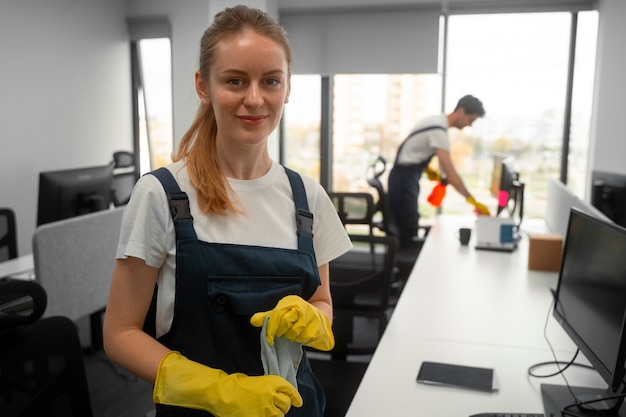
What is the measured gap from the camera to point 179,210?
3.35ft

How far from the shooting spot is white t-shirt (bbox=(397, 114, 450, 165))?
3746mm

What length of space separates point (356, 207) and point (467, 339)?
169 cm

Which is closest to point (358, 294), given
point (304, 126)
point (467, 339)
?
point (467, 339)

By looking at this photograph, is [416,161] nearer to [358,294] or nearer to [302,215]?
[358,294]

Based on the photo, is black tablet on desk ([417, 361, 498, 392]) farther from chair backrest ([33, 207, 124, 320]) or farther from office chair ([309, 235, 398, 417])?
chair backrest ([33, 207, 124, 320])

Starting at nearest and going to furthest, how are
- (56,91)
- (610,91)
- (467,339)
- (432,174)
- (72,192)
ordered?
1. (467,339)
2. (72,192)
3. (432,174)
4. (610,91)
5. (56,91)

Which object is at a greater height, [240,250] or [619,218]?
[240,250]

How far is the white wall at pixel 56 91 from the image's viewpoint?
13.3 ft

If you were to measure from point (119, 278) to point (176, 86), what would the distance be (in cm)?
437

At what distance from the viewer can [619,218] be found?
2730 mm

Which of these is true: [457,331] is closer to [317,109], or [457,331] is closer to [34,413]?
[34,413]

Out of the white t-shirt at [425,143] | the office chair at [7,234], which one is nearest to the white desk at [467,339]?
the white t-shirt at [425,143]

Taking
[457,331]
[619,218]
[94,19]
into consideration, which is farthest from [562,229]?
[94,19]

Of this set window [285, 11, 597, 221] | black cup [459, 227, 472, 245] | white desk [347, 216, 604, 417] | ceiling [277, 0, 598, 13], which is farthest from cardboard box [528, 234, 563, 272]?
ceiling [277, 0, 598, 13]
